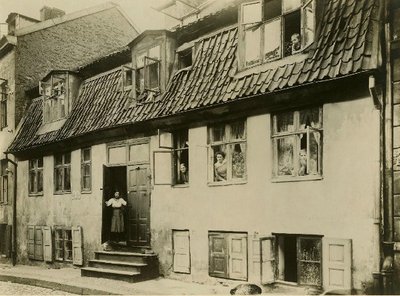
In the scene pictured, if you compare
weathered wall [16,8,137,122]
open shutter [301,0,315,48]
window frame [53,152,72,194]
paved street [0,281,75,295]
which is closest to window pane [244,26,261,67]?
open shutter [301,0,315,48]

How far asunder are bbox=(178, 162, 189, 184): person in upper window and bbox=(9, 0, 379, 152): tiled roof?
1.38 m

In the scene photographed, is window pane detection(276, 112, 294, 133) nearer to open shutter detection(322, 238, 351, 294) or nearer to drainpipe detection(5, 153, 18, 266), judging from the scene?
open shutter detection(322, 238, 351, 294)

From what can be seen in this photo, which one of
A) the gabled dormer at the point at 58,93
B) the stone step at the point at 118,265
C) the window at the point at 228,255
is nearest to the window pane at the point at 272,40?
the window at the point at 228,255

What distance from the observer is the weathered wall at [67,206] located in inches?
573

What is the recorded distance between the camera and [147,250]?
12547 millimetres

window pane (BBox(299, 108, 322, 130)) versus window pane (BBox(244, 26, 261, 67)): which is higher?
window pane (BBox(244, 26, 261, 67))

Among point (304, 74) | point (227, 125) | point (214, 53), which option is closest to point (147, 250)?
point (227, 125)

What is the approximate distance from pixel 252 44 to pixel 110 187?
655cm

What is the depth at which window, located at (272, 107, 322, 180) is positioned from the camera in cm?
912

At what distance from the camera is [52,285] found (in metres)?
12.3

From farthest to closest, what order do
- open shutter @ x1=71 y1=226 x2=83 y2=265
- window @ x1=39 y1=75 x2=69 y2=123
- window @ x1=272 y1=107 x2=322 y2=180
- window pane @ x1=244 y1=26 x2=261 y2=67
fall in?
1. window @ x1=39 y1=75 x2=69 y2=123
2. open shutter @ x1=71 y1=226 x2=83 y2=265
3. window pane @ x1=244 y1=26 x2=261 y2=67
4. window @ x1=272 y1=107 x2=322 y2=180

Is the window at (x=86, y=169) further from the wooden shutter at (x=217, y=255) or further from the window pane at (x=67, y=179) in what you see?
the wooden shutter at (x=217, y=255)

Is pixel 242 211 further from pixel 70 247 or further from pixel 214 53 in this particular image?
pixel 70 247

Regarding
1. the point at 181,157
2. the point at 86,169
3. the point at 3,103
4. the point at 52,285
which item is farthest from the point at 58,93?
the point at 52,285
